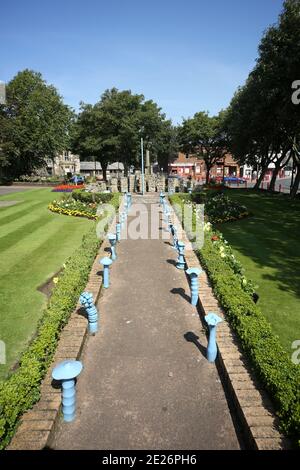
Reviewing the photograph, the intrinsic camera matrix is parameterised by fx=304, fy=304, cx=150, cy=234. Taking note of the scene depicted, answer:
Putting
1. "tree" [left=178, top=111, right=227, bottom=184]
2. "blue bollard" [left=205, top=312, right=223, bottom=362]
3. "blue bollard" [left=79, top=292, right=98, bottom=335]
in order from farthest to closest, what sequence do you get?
"tree" [left=178, top=111, right=227, bottom=184]
"blue bollard" [left=79, top=292, right=98, bottom=335]
"blue bollard" [left=205, top=312, right=223, bottom=362]

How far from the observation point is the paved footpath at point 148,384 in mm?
4664

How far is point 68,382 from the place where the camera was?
15.8 ft

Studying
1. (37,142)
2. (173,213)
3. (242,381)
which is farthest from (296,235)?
(37,142)

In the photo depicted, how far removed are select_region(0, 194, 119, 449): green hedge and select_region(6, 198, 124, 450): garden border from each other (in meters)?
0.13

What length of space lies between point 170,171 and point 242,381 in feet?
258

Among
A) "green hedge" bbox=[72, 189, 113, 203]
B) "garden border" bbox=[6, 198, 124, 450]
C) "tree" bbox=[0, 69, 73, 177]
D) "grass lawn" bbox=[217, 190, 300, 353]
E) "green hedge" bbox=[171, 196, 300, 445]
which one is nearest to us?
"garden border" bbox=[6, 198, 124, 450]

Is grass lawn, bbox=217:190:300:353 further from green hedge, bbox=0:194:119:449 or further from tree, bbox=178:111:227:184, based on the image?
tree, bbox=178:111:227:184

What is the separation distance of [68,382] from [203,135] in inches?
1924

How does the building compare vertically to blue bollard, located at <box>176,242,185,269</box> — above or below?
above

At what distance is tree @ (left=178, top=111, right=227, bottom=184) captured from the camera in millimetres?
48656

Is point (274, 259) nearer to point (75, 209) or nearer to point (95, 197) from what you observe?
point (75, 209)

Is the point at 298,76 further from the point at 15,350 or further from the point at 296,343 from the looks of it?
the point at 15,350

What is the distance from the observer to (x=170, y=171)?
8150 centimetres

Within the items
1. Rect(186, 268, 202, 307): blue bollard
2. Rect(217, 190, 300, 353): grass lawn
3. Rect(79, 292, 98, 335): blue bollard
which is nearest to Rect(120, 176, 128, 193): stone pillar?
Rect(217, 190, 300, 353): grass lawn
